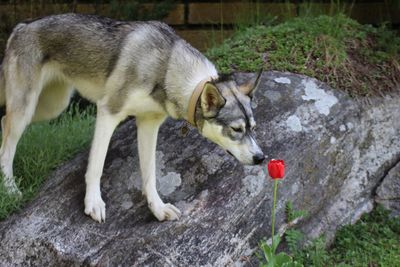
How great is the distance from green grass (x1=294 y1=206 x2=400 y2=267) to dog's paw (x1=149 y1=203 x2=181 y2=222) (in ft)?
2.98

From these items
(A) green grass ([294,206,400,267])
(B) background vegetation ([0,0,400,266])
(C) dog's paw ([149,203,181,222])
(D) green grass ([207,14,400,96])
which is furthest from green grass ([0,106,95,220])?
(A) green grass ([294,206,400,267])

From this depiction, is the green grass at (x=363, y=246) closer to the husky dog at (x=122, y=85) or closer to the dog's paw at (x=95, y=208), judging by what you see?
the husky dog at (x=122, y=85)

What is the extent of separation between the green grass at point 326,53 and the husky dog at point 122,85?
1.25m

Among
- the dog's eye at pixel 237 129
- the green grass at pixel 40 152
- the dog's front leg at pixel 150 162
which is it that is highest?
the dog's eye at pixel 237 129

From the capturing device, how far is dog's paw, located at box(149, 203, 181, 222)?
4574mm

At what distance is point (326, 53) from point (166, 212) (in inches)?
87.4

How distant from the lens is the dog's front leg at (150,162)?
15.1 feet

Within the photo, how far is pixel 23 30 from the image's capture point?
5051mm

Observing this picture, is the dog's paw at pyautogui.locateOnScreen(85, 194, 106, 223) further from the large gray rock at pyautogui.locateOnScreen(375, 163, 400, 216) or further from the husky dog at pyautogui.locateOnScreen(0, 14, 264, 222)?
the large gray rock at pyautogui.locateOnScreen(375, 163, 400, 216)

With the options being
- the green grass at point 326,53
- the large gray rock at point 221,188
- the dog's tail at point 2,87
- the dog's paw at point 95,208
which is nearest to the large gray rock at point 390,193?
the large gray rock at point 221,188

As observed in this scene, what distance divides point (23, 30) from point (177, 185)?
160cm

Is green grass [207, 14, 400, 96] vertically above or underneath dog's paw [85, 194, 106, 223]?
above

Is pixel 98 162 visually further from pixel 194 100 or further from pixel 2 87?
pixel 2 87

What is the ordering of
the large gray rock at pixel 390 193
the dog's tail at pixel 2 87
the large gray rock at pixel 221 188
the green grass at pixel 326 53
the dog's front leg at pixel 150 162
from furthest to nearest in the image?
the green grass at pixel 326 53, the large gray rock at pixel 390 193, the dog's tail at pixel 2 87, the dog's front leg at pixel 150 162, the large gray rock at pixel 221 188
